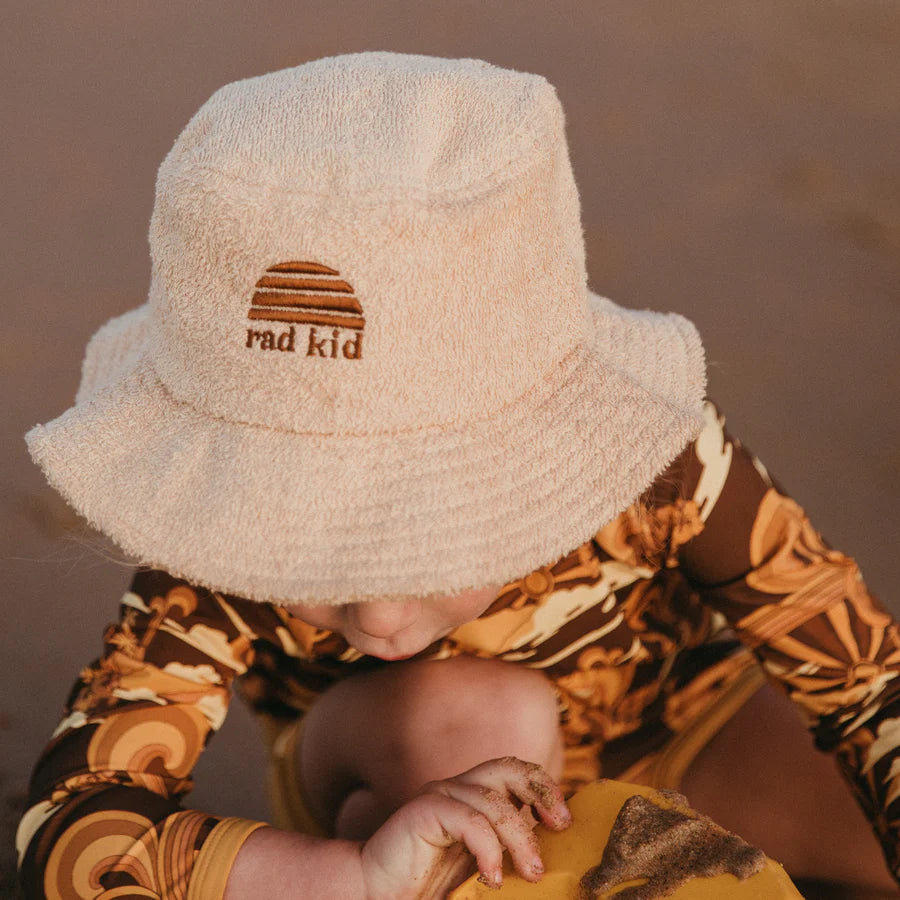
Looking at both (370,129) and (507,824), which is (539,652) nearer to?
(507,824)

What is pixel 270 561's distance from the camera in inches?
31.2

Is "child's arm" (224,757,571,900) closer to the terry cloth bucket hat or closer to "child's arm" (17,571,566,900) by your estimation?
"child's arm" (17,571,566,900)

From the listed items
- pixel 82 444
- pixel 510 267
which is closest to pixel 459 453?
pixel 510 267

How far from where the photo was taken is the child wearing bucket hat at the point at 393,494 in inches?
30.2

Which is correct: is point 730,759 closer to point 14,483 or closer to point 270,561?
point 270,561

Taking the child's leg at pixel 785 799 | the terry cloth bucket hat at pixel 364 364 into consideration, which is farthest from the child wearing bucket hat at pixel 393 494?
the child's leg at pixel 785 799

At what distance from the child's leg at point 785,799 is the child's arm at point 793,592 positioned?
0.17m

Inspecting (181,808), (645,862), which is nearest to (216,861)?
(181,808)

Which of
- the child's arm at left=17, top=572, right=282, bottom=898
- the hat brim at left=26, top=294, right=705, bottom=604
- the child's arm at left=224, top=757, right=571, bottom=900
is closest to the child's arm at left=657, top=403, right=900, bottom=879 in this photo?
the hat brim at left=26, top=294, right=705, bottom=604

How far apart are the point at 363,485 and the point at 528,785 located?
0.83 ft

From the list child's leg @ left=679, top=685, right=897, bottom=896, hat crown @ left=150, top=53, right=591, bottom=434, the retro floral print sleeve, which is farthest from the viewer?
child's leg @ left=679, top=685, right=897, bottom=896

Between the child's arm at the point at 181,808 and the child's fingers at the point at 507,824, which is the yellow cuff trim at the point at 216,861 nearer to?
the child's arm at the point at 181,808

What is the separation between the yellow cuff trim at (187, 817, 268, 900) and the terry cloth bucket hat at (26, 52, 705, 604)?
0.88ft

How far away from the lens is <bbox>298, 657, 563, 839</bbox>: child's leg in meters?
1.04
